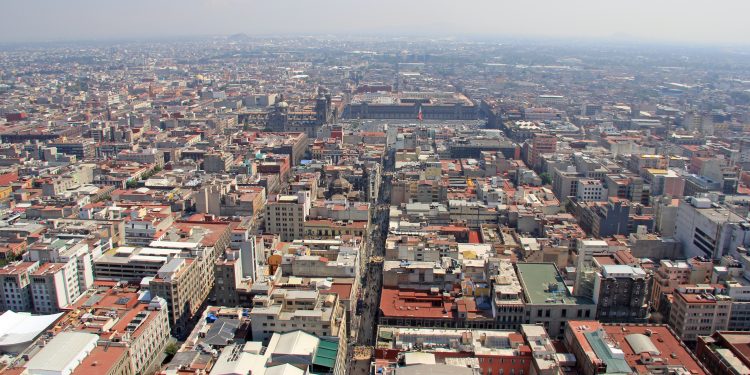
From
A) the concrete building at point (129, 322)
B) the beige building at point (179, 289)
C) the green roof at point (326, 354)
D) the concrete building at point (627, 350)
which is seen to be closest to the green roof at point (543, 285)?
the concrete building at point (627, 350)

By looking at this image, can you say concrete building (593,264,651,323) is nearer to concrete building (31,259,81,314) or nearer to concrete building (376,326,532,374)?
concrete building (376,326,532,374)

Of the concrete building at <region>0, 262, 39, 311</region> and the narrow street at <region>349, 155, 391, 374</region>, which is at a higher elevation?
the concrete building at <region>0, 262, 39, 311</region>

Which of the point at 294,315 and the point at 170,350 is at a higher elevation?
the point at 294,315

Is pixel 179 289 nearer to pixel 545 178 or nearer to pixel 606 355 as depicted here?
pixel 606 355

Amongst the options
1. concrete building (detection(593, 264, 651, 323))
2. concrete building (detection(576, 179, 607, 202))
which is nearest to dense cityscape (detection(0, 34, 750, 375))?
concrete building (detection(593, 264, 651, 323))

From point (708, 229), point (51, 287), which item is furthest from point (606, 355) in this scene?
point (51, 287)

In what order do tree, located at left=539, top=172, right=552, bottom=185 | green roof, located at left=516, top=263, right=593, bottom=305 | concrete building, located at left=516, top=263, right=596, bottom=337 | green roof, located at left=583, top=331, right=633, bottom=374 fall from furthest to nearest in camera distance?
tree, located at left=539, top=172, right=552, bottom=185 → green roof, located at left=516, top=263, right=593, bottom=305 → concrete building, located at left=516, top=263, right=596, bottom=337 → green roof, located at left=583, top=331, right=633, bottom=374

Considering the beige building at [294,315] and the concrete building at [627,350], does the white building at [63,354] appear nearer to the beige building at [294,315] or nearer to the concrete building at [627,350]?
the beige building at [294,315]
